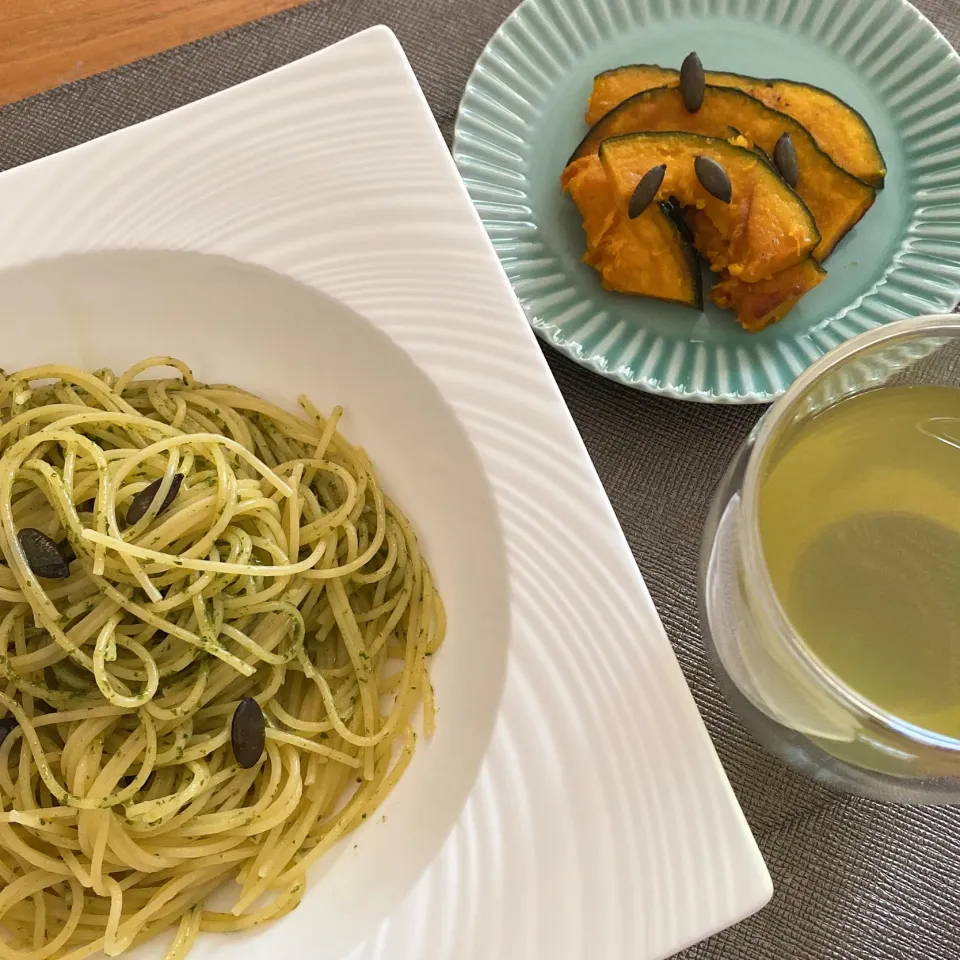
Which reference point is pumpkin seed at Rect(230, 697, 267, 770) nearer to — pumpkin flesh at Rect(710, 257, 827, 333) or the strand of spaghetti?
the strand of spaghetti

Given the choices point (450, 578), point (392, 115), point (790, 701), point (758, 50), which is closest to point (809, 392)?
point (790, 701)

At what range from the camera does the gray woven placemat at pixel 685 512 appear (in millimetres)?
1079

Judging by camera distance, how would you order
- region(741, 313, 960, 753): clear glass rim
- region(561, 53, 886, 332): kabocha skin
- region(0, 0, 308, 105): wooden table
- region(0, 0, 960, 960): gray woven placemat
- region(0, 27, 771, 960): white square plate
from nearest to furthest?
region(741, 313, 960, 753): clear glass rim < region(0, 27, 771, 960): white square plate < region(0, 0, 960, 960): gray woven placemat < region(561, 53, 886, 332): kabocha skin < region(0, 0, 308, 105): wooden table

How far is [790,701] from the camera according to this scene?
2.72 feet

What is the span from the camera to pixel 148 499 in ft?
3.09

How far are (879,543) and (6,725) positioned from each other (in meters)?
0.86

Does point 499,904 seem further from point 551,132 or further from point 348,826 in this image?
point 551,132

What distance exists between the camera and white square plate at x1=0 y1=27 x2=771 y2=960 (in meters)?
0.83

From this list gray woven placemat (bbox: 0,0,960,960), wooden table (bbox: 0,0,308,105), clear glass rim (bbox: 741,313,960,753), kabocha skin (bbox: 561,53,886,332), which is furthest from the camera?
wooden table (bbox: 0,0,308,105)

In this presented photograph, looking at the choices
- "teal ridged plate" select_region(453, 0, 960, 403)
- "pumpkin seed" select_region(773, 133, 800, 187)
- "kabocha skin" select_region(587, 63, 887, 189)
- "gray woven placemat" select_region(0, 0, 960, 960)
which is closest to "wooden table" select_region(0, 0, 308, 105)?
"gray woven placemat" select_region(0, 0, 960, 960)

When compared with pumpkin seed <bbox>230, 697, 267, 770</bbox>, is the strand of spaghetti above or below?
above

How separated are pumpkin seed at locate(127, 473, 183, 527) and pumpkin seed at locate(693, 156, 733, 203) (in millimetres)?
728

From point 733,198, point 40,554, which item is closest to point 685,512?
point 733,198

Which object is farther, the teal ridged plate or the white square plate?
the teal ridged plate
